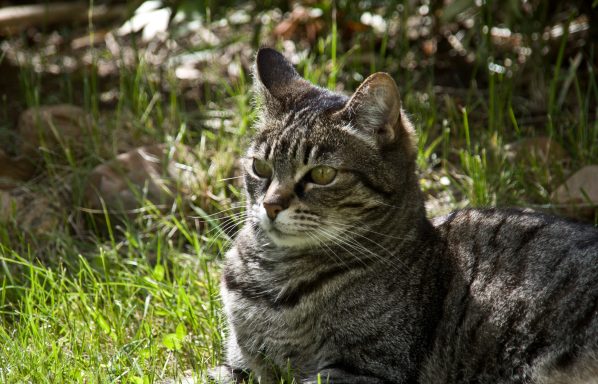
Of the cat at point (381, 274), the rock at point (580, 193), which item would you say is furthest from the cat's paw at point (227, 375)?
the rock at point (580, 193)

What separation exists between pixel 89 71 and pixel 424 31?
2.29 metres

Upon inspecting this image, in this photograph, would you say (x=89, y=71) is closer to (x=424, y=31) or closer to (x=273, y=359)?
(x=424, y=31)

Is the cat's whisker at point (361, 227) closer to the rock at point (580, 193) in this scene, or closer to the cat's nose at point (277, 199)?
the cat's nose at point (277, 199)

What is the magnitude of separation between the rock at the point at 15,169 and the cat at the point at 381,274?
2.03 metres

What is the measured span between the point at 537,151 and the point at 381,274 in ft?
5.64

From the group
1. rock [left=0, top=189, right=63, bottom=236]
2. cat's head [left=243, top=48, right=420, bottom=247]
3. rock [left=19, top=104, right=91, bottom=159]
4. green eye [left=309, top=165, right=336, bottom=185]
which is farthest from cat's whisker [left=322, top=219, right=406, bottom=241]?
rock [left=19, top=104, right=91, bottom=159]

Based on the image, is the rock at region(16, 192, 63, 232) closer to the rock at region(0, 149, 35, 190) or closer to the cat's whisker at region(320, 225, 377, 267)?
the rock at region(0, 149, 35, 190)

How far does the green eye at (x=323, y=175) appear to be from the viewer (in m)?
3.12

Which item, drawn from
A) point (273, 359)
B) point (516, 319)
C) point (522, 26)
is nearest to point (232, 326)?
point (273, 359)

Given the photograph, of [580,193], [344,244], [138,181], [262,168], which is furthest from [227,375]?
[580,193]

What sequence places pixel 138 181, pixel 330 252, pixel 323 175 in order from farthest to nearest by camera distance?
pixel 138 181 → pixel 330 252 → pixel 323 175

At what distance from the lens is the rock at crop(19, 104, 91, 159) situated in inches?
193

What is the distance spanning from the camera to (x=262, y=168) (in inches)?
129

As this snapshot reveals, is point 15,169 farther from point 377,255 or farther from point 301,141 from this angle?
point 377,255
